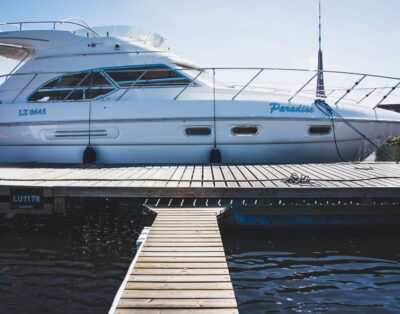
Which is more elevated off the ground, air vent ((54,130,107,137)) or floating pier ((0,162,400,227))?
air vent ((54,130,107,137))

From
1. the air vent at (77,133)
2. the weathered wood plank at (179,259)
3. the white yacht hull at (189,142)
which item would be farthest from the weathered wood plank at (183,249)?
the air vent at (77,133)

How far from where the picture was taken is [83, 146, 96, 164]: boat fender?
711cm

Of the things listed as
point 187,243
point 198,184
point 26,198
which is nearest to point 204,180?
point 198,184

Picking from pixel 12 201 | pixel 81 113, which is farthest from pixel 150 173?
pixel 81 113

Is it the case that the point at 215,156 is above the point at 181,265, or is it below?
above

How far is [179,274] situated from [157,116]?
4895 millimetres

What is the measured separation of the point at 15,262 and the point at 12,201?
4.32 feet

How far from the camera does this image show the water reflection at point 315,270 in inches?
114

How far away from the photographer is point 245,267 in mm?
3580

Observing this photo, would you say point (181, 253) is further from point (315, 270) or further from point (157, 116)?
point (157, 116)

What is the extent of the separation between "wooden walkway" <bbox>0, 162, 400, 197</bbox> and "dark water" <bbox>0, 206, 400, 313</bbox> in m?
0.64

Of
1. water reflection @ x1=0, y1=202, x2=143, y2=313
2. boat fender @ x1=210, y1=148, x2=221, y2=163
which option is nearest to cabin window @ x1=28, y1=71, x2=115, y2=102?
boat fender @ x1=210, y1=148, x2=221, y2=163

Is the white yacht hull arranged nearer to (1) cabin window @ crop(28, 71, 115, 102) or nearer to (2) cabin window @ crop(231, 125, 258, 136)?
(2) cabin window @ crop(231, 125, 258, 136)

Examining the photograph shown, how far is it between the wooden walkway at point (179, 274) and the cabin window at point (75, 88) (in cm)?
501
